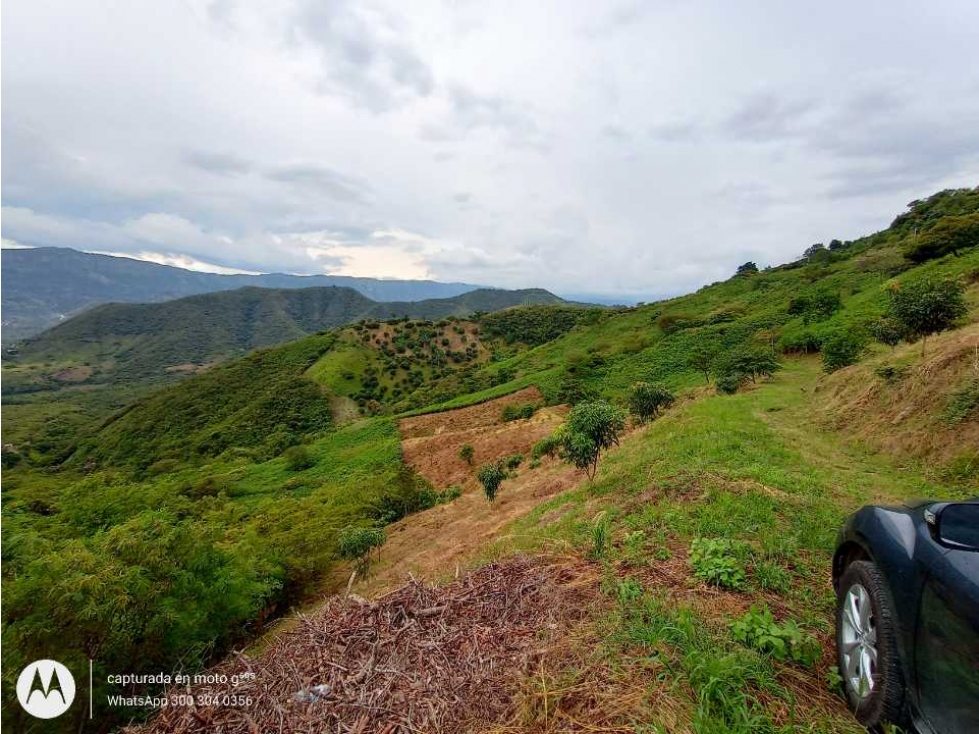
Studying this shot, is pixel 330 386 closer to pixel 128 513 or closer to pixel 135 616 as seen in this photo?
pixel 128 513

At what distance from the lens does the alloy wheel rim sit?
3.00 m

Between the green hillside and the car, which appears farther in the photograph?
the green hillside

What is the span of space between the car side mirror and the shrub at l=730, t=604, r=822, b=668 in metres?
1.35

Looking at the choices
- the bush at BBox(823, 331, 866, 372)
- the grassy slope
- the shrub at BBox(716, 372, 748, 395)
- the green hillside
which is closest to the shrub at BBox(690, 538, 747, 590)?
the grassy slope

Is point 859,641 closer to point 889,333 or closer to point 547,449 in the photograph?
point 889,333

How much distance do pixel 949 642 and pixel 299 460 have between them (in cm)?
4884

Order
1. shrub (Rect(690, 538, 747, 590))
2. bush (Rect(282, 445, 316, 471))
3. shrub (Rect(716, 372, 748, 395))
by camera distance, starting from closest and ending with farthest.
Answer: shrub (Rect(690, 538, 747, 590)) < shrub (Rect(716, 372, 748, 395)) < bush (Rect(282, 445, 316, 471))

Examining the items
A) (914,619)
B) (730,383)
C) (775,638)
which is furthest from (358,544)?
(730,383)

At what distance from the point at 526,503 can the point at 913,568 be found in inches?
594

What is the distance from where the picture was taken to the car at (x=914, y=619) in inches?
93.7

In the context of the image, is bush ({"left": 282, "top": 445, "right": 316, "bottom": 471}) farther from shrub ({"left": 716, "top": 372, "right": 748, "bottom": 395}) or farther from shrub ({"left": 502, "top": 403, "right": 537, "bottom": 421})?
shrub ({"left": 716, "top": 372, "right": 748, "bottom": 395})

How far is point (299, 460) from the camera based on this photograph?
148 ft

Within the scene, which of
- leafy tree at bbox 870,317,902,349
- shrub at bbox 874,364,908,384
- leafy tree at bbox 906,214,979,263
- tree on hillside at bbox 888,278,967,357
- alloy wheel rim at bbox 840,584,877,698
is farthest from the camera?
leafy tree at bbox 906,214,979,263

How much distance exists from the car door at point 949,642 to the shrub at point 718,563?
2088 millimetres
